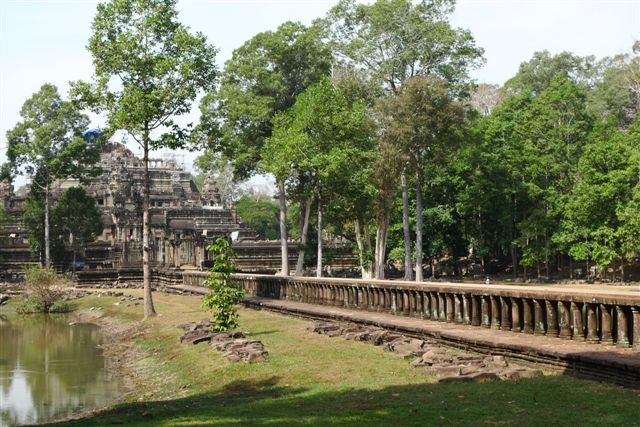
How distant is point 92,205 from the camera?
8244cm

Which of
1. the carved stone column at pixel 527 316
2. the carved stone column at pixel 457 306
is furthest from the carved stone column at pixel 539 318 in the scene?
the carved stone column at pixel 457 306

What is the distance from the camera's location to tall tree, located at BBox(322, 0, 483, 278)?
5759 centimetres

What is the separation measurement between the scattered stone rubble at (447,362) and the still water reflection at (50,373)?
7353mm

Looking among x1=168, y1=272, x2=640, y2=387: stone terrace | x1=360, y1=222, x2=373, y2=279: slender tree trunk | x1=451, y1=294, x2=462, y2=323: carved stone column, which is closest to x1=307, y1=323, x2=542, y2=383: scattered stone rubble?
x1=168, y1=272, x2=640, y2=387: stone terrace

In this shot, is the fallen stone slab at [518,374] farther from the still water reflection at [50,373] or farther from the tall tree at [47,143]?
the tall tree at [47,143]

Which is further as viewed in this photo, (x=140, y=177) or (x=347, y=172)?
(x=140, y=177)

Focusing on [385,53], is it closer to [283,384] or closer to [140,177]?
[283,384]

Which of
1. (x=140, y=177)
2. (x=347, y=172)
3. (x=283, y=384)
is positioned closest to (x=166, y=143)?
(x=347, y=172)

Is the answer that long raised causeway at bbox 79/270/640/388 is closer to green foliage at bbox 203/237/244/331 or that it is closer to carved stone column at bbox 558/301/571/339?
carved stone column at bbox 558/301/571/339

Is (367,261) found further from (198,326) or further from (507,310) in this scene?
(507,310)

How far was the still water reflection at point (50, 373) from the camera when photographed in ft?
71.8

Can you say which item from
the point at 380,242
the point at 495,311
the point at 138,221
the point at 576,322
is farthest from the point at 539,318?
the point at 138,221

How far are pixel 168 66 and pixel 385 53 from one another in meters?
24.1

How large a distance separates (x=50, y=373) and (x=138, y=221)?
74856mm
